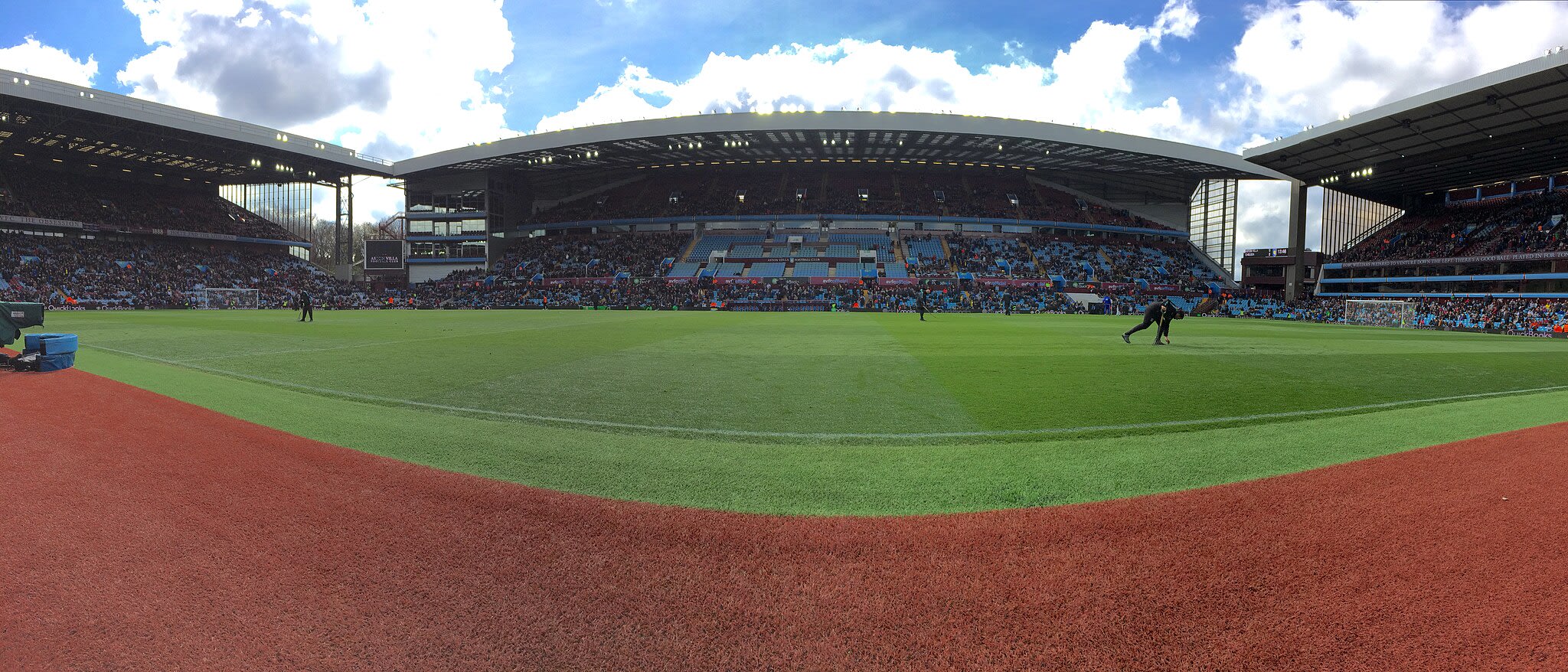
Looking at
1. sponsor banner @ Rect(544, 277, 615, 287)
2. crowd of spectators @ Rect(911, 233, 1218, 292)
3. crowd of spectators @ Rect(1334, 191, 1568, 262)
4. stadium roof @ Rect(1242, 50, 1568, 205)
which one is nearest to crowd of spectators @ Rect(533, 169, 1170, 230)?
crowd of spectators @ Rect(911, 233, 1218, 292)

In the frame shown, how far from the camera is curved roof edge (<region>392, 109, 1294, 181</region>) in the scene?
5006cm

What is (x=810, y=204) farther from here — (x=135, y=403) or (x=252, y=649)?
(x=252, y=649)

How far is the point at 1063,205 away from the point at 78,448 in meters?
70.1

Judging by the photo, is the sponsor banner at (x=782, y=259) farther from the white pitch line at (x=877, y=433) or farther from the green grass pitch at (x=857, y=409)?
the white pitch line at (x=877, y=433)

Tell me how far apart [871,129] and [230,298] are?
5337cm

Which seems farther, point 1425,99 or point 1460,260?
point 1460,260

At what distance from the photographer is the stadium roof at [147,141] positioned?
40.5 m

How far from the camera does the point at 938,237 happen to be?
6156 centimetres

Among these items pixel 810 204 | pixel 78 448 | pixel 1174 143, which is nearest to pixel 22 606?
pixel 78 448

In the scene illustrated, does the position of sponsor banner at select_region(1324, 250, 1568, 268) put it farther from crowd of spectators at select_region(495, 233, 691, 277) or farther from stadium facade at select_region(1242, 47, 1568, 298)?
crowd of spectators at select_region(495, 233, 691, 277)

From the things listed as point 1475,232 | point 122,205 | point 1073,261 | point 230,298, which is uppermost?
point 122,205

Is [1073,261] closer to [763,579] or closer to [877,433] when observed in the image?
[877,433]

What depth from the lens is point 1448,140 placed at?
39.5 m

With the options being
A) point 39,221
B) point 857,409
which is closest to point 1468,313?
point 857,409
